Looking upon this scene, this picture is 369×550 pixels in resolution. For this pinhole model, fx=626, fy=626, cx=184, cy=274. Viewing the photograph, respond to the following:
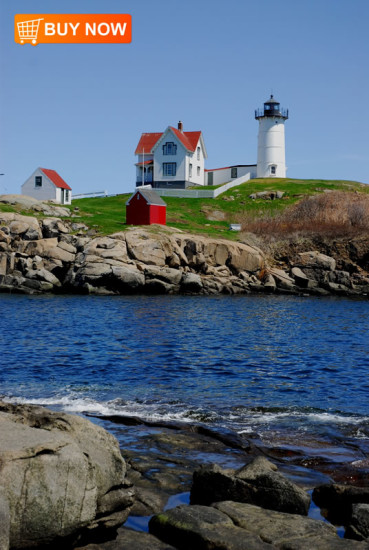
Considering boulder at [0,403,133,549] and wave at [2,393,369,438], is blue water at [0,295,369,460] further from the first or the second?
boulder at [0,403,133,549]

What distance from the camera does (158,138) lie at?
3984 inches

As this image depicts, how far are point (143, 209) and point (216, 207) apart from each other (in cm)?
1955

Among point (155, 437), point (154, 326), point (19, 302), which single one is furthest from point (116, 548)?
point (19, 302)

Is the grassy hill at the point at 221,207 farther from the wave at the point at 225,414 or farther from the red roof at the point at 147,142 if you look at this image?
the wave at the point at 225,414

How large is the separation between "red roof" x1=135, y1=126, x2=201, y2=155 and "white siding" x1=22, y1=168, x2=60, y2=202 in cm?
2087

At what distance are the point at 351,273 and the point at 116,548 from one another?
62.3 meters

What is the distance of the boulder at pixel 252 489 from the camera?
1030 cm

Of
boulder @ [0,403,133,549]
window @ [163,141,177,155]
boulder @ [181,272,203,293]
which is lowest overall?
boulder @ [0,403,133,549]

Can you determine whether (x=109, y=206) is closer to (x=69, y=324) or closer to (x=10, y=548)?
(x=69, y=324)

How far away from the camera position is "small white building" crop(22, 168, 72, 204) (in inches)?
3278

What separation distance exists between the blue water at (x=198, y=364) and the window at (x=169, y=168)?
53.9 metres

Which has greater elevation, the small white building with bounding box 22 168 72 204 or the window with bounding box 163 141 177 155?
the window with bounding box 163 141 177 155

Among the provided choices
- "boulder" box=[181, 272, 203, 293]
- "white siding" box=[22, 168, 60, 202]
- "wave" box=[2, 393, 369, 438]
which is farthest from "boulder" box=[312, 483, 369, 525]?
"white siding" box=[22, 168, 60, 202]

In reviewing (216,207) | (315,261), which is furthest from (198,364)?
(216,207)
